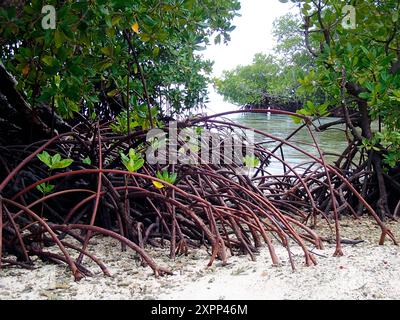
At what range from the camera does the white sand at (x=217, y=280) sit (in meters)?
1.27

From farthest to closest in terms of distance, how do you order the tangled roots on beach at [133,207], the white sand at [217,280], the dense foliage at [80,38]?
the tangled roots on beach at [133,207], the dense foliage at [80,38], the white sand at [217,280]

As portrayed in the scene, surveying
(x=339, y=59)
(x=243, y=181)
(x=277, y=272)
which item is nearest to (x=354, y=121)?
(x=339, y=59)

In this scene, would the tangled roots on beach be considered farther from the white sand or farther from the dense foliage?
the dense foliage

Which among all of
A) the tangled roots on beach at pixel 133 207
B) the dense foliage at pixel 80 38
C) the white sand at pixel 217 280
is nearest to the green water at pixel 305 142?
the tangled roots on beach at pixel 133 207

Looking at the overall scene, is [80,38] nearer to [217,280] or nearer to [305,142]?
[217,280]

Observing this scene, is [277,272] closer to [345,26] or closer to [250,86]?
[345,26]

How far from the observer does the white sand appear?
1.27 metres

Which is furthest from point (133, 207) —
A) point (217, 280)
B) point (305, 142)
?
point (305, 142)

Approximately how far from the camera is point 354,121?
3.01 metres

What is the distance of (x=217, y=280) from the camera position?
1.40 m

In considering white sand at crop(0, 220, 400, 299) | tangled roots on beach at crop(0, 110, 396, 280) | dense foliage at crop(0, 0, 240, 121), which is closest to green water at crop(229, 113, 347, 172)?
tangled roots on beach at crop(0, 110, 396, 280)

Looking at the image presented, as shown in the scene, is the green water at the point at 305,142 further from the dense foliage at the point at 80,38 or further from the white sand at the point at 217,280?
the dense foliage at the point at 80,38

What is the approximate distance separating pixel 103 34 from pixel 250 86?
1191 inches
